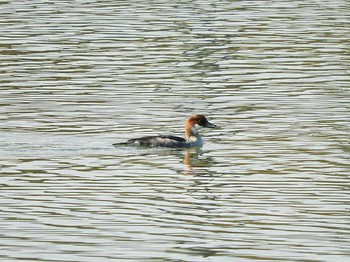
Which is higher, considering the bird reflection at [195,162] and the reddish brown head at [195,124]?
the reddish brown head at [195,124]

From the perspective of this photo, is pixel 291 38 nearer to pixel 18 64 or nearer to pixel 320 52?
pixel 320 52

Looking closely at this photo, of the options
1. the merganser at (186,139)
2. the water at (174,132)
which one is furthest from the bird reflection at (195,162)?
the merganser at (186,139)

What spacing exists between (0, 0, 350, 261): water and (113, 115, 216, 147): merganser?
0.13 m

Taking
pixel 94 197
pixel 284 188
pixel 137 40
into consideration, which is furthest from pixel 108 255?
pixel 137 40

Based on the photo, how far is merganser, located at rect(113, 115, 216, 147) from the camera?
738 inches

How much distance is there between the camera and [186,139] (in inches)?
776

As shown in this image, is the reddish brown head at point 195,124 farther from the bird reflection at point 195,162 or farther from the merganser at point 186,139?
the bird reflection at point 195,162

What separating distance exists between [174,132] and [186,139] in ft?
3.04

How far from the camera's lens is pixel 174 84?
24344mm

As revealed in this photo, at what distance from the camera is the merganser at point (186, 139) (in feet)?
61.5

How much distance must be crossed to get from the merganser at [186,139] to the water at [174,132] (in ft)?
0.42

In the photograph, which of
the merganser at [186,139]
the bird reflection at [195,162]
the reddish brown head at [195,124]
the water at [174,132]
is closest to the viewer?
the water at [174,132]

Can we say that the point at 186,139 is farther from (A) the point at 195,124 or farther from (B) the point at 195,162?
(B) the point at 195,162

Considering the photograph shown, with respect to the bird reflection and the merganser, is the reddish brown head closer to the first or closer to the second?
the merganser
